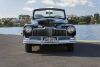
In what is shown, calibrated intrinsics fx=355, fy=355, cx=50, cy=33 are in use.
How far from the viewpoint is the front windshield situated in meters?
16.3

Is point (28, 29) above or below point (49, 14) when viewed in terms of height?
below

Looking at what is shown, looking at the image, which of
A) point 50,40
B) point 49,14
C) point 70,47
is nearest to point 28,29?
point 50,40

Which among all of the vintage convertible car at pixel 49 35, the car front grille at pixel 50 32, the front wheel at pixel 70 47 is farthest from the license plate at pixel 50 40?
the front wheel at pixel 70 47

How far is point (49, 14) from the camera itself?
16516mm

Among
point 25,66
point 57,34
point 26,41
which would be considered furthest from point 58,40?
point 25,66

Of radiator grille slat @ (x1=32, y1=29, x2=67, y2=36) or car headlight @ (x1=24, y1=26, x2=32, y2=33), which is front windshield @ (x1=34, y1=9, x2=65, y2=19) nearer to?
car headlight @ (x1=24, y1=26, x2=32, y2=33)

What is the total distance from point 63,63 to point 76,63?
0.38 m

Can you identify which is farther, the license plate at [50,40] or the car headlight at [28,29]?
the car headlight at [28,29]

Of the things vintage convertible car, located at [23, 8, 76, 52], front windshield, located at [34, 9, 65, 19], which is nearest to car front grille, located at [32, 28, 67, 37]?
vintage convertible car, located at [23, 8, 76, 52]

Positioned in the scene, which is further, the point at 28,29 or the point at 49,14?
the point at 49,14

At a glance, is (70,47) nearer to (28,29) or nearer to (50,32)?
(50,32)

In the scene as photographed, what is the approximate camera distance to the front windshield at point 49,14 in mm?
16312

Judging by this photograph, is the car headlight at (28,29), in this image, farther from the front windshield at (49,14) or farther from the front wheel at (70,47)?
the front windshield at (49,14)

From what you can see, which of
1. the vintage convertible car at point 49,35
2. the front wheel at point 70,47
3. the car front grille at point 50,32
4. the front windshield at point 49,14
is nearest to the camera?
the vintage convertible car at point 49,35
